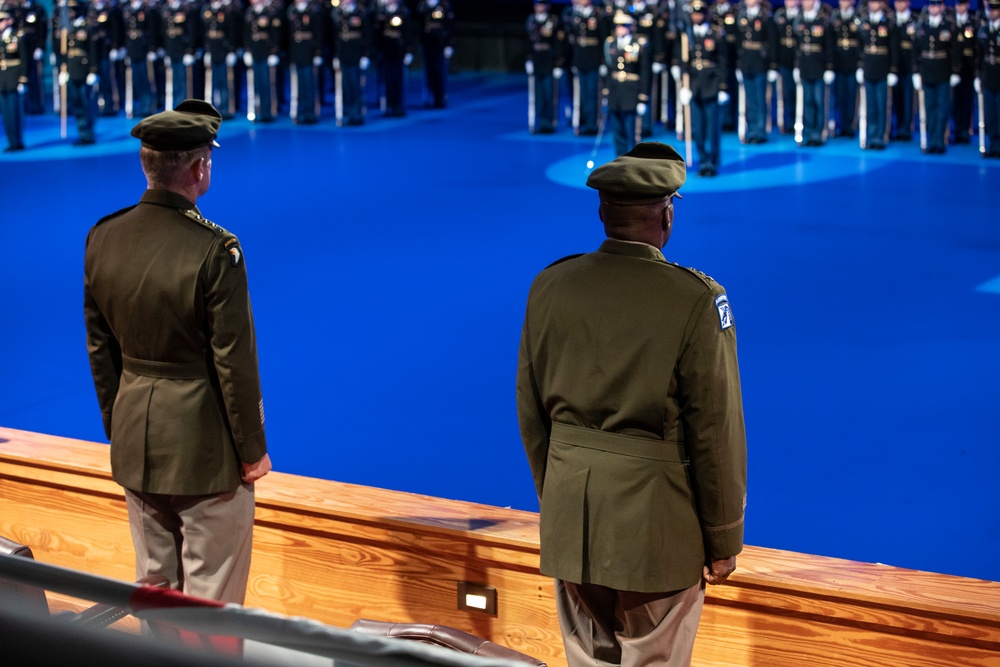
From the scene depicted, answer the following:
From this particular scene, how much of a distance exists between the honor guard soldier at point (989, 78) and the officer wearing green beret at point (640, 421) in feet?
33.6

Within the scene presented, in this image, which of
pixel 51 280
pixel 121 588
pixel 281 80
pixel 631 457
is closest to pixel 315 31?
pixel 281 80

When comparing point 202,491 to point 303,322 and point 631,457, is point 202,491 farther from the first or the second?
point 303,322

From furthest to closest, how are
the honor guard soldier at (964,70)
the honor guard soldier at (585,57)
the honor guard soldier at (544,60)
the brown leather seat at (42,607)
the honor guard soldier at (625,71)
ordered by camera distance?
the honor guard soldier at (544,60) → the honor guard soldier at (585,57) → the honor guard soldier at (964,70) → the honor guard soldier at (625,71) → the brown leather seat at (42,607)

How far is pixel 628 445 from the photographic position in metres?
2.62

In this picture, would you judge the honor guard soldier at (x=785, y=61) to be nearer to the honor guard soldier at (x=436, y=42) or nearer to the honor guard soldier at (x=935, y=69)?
the honor guard soldier at (x=935, y=69)

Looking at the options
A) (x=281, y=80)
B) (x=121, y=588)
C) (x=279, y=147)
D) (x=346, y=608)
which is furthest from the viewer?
(x=281, y=80)

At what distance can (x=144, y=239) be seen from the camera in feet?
10.2

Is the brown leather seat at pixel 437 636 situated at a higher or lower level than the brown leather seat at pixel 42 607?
lower

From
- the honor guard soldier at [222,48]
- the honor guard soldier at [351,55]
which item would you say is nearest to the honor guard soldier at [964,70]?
the honor guard soldier at [351,55]

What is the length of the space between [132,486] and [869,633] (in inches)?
78.4

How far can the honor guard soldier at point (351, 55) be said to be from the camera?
1502cm

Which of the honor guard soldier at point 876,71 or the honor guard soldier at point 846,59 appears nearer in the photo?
the honor guard soldier at point 876,71

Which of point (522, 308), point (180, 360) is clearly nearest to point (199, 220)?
point (180, 360)

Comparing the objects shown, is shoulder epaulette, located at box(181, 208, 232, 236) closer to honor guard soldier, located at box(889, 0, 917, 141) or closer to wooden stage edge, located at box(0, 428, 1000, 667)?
wooden stage edge, located at box(0, 428, 1000, 667)
